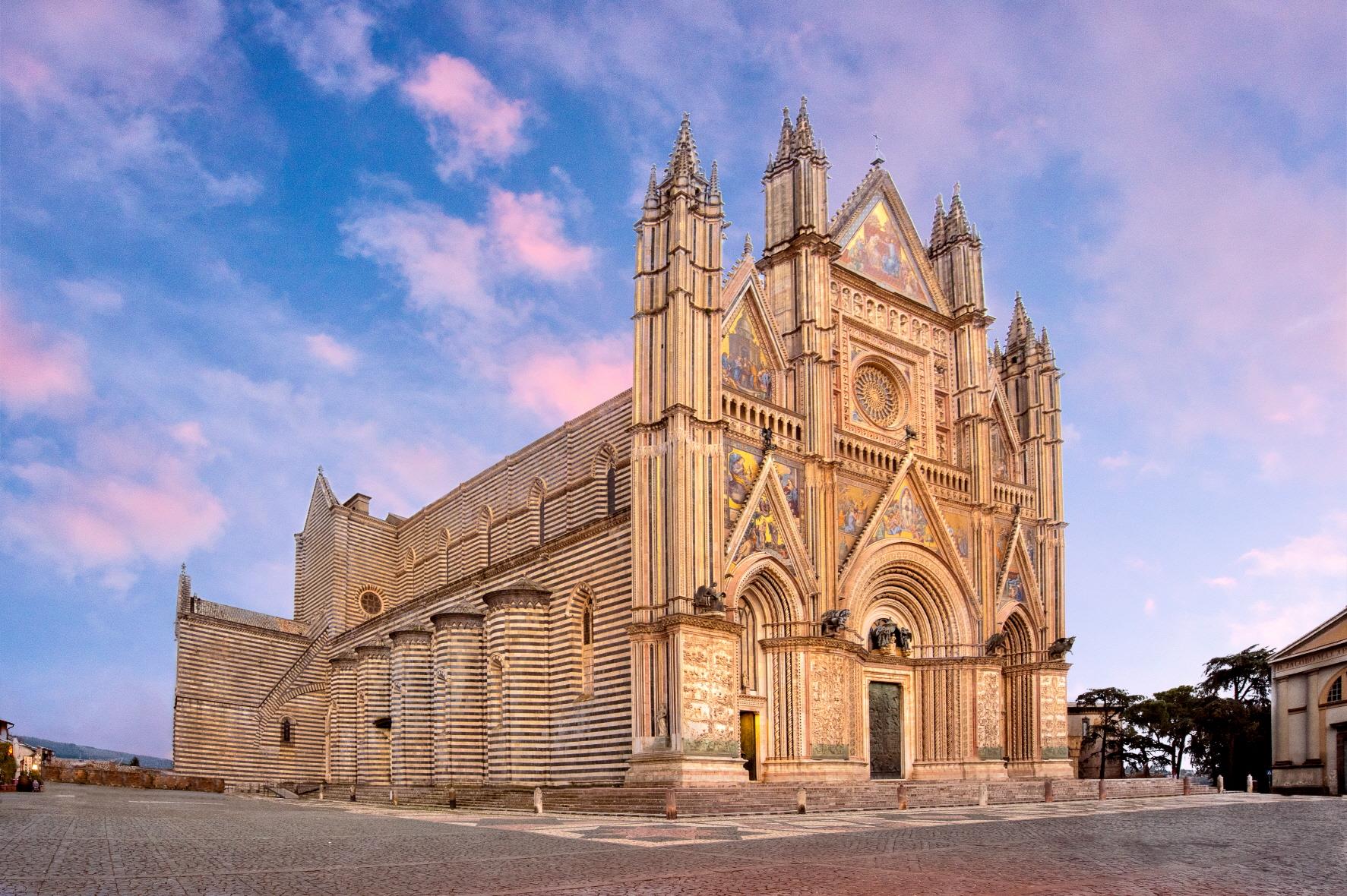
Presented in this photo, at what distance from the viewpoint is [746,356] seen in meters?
29.6

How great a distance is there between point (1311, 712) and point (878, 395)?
1947cm

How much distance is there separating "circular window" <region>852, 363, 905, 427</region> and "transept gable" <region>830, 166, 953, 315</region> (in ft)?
9.01

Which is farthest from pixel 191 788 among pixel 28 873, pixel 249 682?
pixel 28 873

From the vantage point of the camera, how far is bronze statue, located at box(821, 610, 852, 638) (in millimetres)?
28625

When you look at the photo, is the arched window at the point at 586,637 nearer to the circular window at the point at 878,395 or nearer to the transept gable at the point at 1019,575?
the circular window at the point at 878,395

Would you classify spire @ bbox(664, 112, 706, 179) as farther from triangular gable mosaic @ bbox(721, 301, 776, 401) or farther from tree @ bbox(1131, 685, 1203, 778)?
tree @ bbox(1131, 685, 1203, 778)

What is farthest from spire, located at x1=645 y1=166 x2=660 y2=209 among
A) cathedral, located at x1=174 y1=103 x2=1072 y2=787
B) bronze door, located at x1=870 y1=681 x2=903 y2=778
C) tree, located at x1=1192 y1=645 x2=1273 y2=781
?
tree, located at x1=1192 y1=645 x2=1273 y2=781

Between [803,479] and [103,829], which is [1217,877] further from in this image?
[803,479]

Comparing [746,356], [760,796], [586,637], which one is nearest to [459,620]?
[586,637]

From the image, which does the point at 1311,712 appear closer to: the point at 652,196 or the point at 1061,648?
the point at 1061,648

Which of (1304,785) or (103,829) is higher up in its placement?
(103,829)

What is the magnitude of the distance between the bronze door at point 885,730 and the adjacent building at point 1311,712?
15.4 meters

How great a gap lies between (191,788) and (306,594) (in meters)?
10.4

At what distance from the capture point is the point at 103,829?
16703mm
